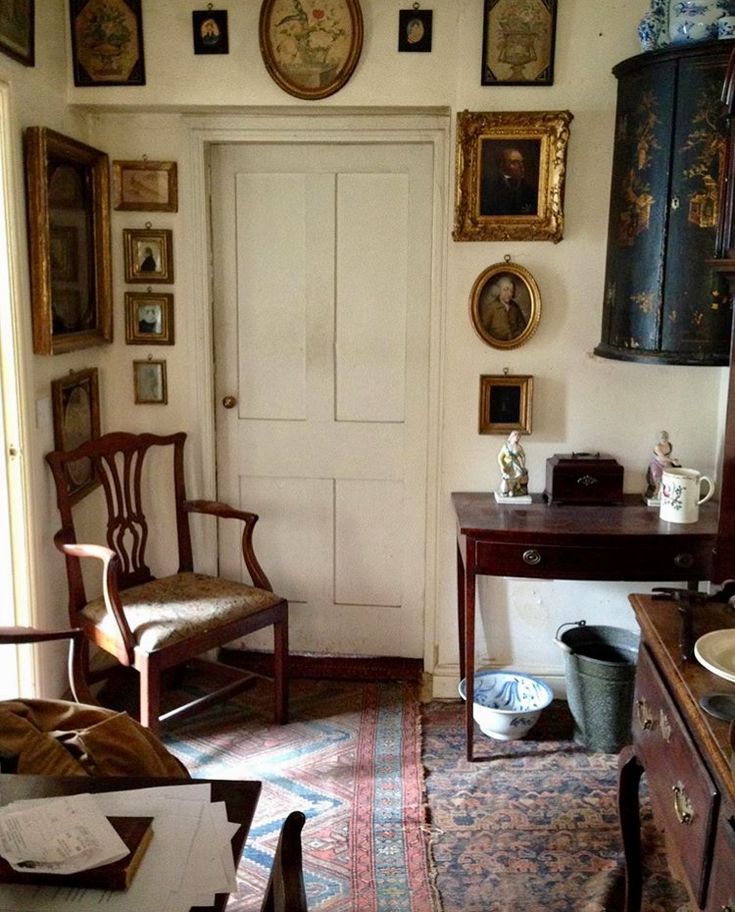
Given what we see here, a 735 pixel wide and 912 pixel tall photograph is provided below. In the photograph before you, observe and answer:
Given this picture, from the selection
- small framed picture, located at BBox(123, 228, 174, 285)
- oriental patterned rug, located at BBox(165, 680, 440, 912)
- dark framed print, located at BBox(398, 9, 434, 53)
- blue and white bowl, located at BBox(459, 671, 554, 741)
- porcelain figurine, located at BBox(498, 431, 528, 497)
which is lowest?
oriental patterned rug, located at BBox(165, 680, 440, 912)

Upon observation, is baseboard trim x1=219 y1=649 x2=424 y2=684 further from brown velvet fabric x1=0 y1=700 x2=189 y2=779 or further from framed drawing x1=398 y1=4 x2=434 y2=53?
framed drawing x1=398 y1=4 x2=434 y2=53

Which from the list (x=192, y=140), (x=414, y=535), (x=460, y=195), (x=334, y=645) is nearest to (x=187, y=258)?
(x=192, y=140)

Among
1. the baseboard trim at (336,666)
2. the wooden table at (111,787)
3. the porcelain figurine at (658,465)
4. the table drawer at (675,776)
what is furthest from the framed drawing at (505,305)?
the wooden table at (111,787)

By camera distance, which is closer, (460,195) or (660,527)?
(660,527)

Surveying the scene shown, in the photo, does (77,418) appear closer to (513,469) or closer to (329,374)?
(329,374)

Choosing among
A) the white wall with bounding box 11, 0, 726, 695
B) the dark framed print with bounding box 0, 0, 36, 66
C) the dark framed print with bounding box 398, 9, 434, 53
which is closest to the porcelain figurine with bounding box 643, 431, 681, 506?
the white wall with bounding box 11, 0, 726, 695

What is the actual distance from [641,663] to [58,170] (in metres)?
2.21

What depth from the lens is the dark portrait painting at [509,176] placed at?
288cm

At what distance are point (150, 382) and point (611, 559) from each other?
1.70 metres

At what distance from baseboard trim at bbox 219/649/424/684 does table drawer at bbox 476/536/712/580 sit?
2.89 feet

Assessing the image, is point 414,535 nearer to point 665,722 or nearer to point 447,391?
point 447,391

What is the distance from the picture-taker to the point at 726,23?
8.06ft

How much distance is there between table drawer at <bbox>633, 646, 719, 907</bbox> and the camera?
1.34m

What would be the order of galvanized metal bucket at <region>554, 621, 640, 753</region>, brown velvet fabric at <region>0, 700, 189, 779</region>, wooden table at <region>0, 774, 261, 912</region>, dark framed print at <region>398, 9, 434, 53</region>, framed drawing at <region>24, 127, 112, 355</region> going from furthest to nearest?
1. dark framed print at <region>398, 9, 434, 53</region>
2. galvanized metal bucket at <region>554, 621, 640, 753</region>
3. framed drawing at <region>24, 127, 112, 355</region>
4. brown velvet fabric at <region>0, 700, 189, 779</region>
5. wooden table at <region>0, 774, 261, 912</region>
